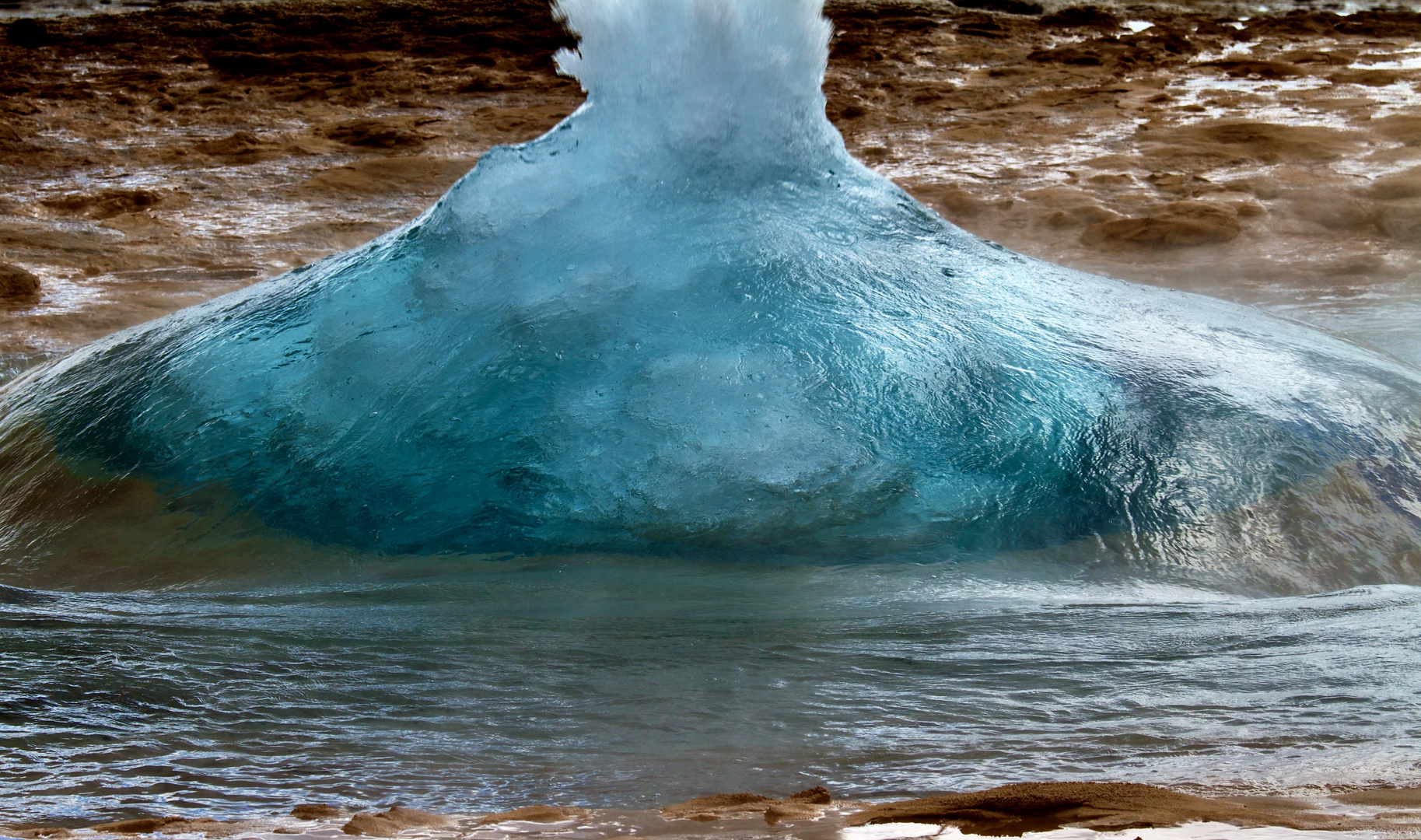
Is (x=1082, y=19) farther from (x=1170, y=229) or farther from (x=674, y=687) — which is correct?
(x=674, y=687)

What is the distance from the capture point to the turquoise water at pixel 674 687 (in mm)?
1375

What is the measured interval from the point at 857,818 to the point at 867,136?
6.30 m

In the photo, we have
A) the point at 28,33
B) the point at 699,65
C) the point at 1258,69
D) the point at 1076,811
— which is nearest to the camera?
the point at 1076,811

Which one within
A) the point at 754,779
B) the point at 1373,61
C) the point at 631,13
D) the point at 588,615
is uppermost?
the point at 1373,61

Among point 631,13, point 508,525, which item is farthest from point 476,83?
point 508,525

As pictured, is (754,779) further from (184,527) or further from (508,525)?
(184,527)

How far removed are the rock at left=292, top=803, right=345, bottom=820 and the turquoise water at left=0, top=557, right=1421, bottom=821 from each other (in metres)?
0.03

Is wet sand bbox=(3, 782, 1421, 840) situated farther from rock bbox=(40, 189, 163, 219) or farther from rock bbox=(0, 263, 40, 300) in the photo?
rock bbox=(40, 189, 163, 219)

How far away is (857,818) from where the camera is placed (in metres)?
1.22

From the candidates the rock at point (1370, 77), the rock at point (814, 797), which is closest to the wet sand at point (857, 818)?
the rock at point (814, 797)

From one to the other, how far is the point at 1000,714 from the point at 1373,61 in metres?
9.03

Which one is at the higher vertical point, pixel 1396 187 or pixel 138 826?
pixel 1396 187

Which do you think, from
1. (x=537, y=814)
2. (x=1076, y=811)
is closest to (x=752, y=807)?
(x=537, y=814)

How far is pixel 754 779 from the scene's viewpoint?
1.36 m
